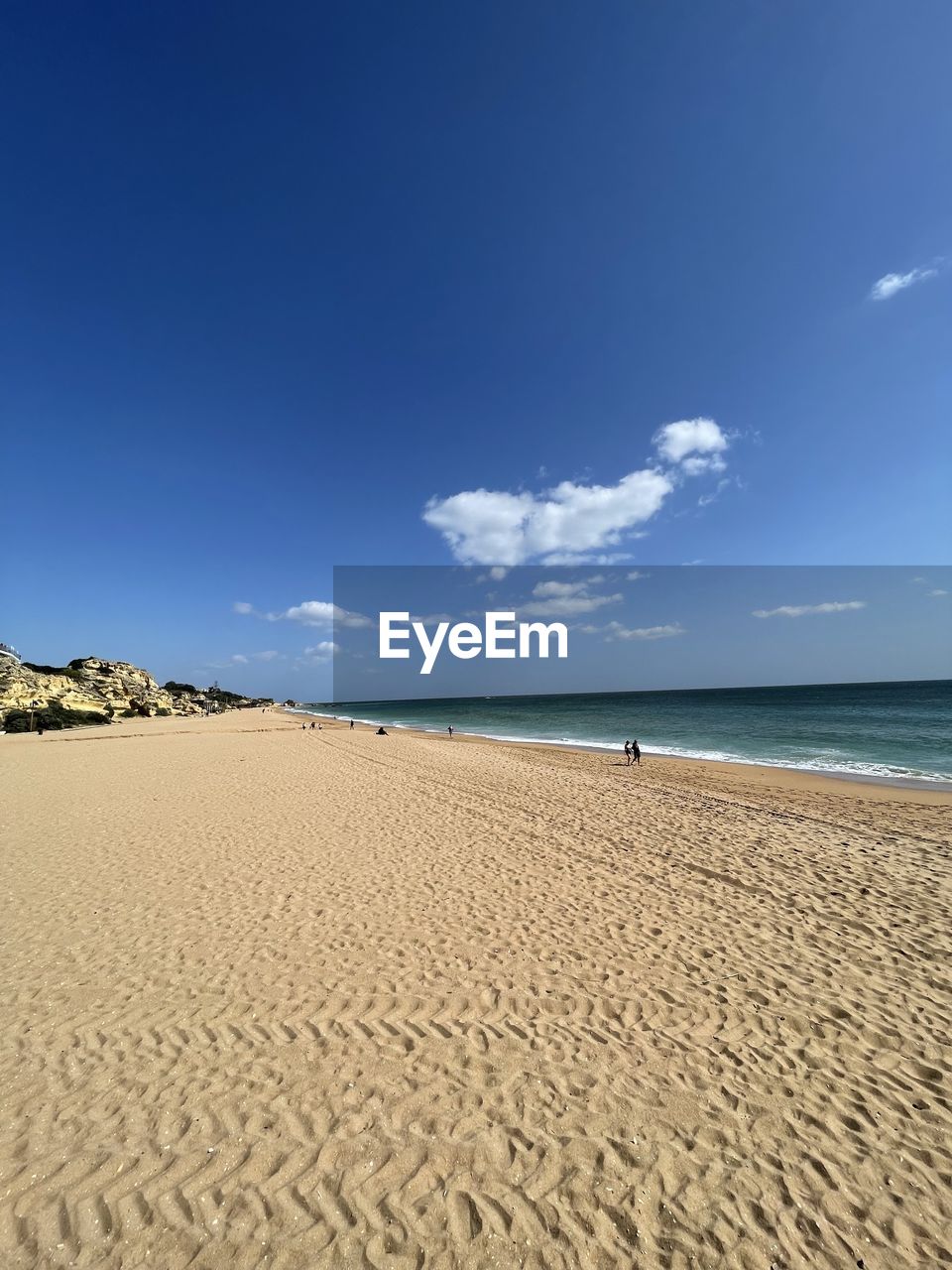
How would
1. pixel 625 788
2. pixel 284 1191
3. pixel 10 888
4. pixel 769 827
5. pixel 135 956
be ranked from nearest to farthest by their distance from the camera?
pixel 284 1191 → pixel 135 956 → pixel 10 888 → pixel 769 827 → pixel 625 788

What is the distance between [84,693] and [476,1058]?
255 ft

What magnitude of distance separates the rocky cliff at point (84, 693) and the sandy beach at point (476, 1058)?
54574 millimetres

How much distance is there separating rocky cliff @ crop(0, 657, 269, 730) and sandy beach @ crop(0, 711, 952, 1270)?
179ft

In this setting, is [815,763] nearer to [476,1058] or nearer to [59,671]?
[476,1058]

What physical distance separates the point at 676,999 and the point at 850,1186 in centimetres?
209

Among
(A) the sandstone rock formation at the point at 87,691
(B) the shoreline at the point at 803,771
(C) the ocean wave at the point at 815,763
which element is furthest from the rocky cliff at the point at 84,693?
(B) the shoreline at the point at 803,771

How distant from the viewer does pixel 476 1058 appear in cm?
475

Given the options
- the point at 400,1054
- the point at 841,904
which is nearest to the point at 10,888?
the point at 400,1054

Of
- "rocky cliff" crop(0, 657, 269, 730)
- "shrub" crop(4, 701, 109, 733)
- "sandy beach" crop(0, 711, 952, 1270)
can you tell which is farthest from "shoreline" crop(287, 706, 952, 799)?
"rocky cliff" crop(0, 657, 269, 730)

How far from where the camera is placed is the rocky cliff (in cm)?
5084

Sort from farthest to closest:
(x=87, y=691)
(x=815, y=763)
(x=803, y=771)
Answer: (x=87, y=691) → (x=815, y=763) → (x=803, y=771)

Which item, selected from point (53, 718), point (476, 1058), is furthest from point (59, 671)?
point (476, 1058)

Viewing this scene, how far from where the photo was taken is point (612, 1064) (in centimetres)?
464

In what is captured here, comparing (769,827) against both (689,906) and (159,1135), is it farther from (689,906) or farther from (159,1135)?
(159,1135)
